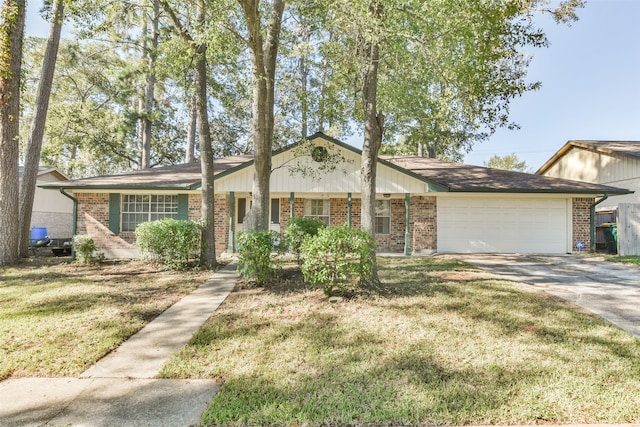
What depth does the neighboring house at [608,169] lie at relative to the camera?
14641 millimetres

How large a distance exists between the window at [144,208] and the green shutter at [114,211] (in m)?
0.20

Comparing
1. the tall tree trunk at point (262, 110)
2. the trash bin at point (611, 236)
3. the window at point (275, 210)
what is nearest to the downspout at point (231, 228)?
the window at point (275, 210)

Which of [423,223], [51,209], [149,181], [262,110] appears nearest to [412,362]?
[262,110]

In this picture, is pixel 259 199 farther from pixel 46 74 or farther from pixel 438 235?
pixel 46 74

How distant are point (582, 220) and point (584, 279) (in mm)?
6530

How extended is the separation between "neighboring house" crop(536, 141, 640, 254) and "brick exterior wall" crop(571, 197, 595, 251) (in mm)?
1097

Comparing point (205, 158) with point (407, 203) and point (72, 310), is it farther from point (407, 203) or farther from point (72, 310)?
point (407, 203)

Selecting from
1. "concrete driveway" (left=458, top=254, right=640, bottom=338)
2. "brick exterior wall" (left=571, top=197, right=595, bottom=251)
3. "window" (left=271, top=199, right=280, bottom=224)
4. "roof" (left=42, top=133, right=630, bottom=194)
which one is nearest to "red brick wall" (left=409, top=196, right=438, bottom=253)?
"roof" (left=42, top=133, right=630, bottom=194)

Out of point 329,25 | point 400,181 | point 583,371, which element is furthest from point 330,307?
point 400,181

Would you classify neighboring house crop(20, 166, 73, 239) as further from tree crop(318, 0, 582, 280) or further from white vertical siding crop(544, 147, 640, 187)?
white vertical siding crop(544, 147, 640, 187)

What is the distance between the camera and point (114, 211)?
40.2ft

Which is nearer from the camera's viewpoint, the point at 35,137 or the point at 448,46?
the point at 448,46

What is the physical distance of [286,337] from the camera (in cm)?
421

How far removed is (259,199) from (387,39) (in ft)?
14.1
